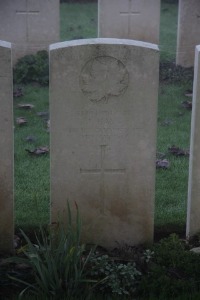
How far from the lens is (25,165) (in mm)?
6863

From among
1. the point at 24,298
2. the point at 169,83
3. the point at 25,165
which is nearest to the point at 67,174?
the point at 24,298

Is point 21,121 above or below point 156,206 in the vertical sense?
above

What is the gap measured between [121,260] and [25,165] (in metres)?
2.29

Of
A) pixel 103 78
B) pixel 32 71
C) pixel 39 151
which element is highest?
pixel 103 78

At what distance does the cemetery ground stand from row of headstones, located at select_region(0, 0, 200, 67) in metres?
0.58

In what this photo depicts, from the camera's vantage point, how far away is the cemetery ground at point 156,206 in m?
4.52

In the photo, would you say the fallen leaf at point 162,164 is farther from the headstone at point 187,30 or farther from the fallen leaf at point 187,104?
the headstone at point 187,30

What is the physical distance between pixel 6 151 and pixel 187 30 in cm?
689

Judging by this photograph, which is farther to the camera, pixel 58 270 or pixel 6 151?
pixel 6 151

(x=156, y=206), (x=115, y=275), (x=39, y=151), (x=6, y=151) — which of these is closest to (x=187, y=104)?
(x=39, y=151)

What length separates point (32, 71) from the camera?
34.7 ft

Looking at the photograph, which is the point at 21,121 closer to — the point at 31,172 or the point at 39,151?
the point at 39,151

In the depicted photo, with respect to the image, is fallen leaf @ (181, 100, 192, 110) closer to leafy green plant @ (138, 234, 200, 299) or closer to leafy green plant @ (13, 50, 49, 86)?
leafy green plant @ (13, 50, 49, 86)

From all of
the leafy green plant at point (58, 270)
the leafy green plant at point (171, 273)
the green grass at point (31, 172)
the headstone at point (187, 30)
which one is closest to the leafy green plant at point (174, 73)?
the headstone at point (187, 30)
